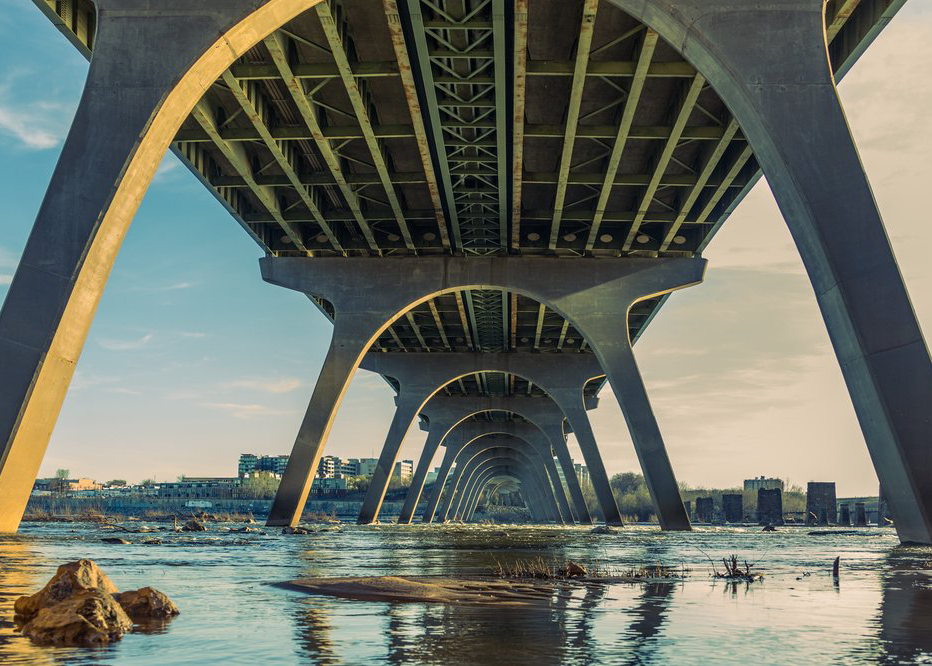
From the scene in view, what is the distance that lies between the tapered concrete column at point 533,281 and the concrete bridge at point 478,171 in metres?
0.10

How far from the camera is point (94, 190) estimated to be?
15.1 meters

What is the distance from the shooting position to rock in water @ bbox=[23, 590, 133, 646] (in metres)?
5.77

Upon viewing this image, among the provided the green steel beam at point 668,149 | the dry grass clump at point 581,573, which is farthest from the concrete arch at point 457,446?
the dry grass clump at point 581,573

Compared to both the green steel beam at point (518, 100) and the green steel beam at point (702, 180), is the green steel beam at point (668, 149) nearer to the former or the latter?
the green steel beam at point (702, 180)

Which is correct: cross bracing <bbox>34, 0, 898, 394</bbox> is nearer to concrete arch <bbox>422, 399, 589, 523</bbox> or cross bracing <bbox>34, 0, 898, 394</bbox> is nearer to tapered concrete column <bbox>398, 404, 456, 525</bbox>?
tapered concrete column <bbox>398, 404, 456, 525</bbox>

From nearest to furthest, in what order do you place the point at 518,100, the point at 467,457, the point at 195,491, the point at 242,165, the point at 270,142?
the point at 518,100 → the point at 270,142 → the point at 242,165 → the point at 467,457 → the point at 195,491

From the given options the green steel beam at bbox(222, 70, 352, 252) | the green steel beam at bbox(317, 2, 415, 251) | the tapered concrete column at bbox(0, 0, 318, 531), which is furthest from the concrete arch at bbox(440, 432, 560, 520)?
the tapered concrete column at bbox(0, 0, 318, 531)

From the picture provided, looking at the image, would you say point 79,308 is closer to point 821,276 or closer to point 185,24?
point 185,24

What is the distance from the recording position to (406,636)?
6.25 meters

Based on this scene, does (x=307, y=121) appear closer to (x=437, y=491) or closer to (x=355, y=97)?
(x=355, y=97)

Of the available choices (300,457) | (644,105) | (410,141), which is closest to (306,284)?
(300,457)

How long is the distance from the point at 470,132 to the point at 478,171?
9.49 feet

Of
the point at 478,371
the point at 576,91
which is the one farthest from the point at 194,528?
the point at 478,371

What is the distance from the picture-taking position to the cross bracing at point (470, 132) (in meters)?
22.5
